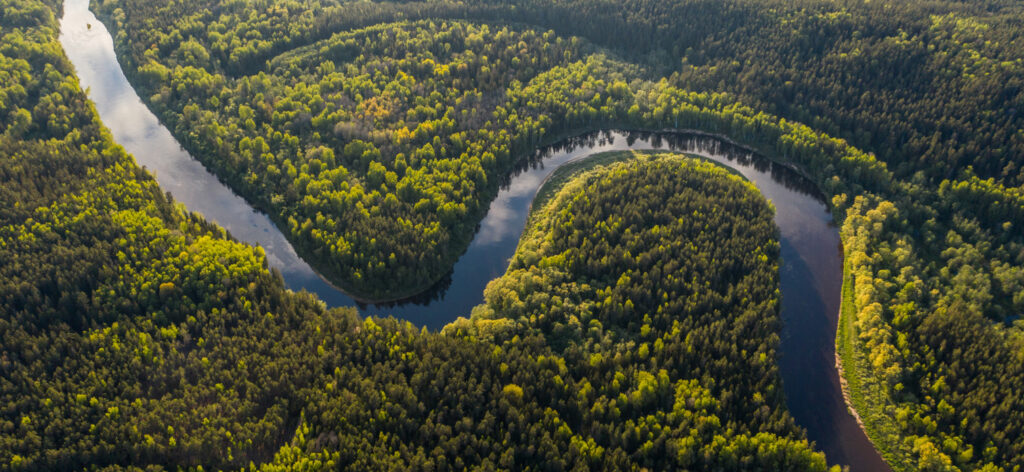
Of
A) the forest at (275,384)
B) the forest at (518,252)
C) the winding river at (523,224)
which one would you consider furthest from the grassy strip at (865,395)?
the forest at (275,384)

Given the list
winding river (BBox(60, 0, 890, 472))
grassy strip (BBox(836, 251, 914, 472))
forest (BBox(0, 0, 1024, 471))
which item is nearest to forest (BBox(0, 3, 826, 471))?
forest (BBox(0, 0, 1024, 471))

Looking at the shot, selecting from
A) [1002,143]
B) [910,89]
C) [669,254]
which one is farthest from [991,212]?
[669,254]

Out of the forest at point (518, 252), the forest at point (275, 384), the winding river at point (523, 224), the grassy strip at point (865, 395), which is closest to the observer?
the forest at point (275, 384)

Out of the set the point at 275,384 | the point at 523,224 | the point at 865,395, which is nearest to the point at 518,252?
the point at 523,224

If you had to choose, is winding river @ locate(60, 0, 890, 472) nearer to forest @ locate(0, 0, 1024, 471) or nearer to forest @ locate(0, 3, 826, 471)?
forest @ locate(0, 0, 1024, 471)

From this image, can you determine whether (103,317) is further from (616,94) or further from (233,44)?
(616,94)

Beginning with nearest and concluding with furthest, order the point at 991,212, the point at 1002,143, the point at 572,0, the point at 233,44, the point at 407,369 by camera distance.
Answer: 1. the point at 407,369
2. the point at 991,212
3. the point at 1002,143
4. the point at 233,44
5. the point at 572,0

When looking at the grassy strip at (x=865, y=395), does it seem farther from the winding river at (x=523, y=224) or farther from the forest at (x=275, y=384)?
the forest at (x=275, y=384)
